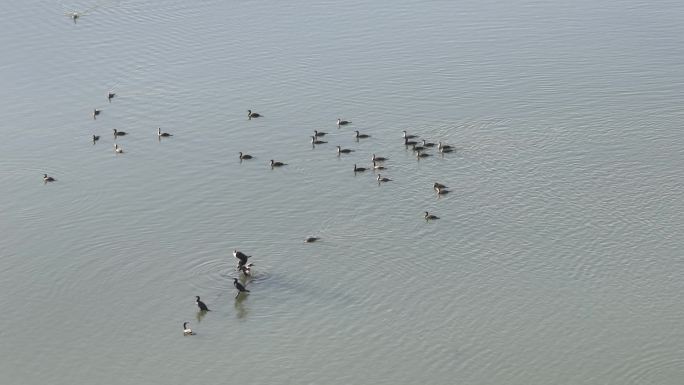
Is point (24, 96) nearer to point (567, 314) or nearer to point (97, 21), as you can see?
point (97, 21)

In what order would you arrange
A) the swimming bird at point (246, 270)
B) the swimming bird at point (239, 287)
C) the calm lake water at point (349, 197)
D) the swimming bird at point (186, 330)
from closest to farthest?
the calm lake water at point (349, 197)
the swimming bird at point (186, 330)
the swimming bird at point (239, 287)
the swimming bird at point (246, 270)

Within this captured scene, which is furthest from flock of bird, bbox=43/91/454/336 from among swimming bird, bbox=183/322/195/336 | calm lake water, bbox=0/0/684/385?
swimming bird, bbox=183/322/195/336

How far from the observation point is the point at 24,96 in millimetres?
36375

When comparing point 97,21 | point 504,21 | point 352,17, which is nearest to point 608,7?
point 504,21

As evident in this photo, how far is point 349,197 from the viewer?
95.8 feet

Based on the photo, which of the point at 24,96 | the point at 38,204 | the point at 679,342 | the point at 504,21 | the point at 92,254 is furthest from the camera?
the point at 504,21

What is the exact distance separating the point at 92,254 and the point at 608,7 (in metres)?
23.9

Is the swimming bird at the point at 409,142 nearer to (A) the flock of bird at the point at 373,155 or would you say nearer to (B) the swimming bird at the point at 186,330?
(A) the flock of bird at the point at 373,155

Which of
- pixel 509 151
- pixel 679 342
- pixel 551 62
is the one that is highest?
pixel 551 62

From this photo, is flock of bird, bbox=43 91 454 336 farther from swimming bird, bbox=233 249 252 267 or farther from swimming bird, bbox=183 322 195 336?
swimming bird, bbox=183 322 195 336

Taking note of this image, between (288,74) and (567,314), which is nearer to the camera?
(567,314)

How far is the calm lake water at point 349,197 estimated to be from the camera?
2302 cm

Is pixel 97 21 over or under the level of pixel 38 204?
over

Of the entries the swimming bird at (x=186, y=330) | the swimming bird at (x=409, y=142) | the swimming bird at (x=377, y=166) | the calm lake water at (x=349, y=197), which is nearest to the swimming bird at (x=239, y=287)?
the calm lake water at (x=349, y=197)
